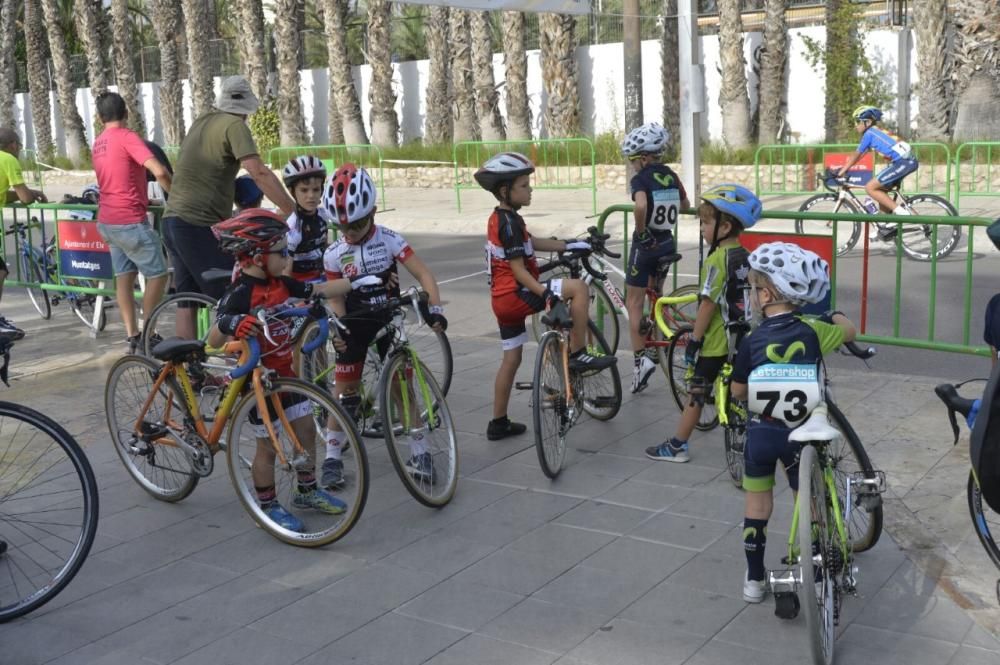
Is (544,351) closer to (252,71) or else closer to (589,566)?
(589,566)

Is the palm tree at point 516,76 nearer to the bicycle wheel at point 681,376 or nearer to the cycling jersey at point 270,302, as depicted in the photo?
the bicycle wheel at point 681,376

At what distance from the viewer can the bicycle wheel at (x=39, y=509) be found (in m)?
4.89

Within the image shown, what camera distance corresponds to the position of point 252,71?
97.5 ft

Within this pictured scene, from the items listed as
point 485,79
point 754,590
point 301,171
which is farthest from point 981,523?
point 485,79

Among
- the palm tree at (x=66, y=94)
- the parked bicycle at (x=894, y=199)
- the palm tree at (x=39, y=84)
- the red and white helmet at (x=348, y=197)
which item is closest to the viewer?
the red and white helmet at (x=348, y=197)

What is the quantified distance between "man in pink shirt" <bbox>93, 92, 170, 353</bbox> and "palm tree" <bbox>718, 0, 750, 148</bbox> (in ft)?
51.3

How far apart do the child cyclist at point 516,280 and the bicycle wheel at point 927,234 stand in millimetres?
2506

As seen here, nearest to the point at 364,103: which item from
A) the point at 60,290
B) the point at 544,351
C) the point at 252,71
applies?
the point at 252,71

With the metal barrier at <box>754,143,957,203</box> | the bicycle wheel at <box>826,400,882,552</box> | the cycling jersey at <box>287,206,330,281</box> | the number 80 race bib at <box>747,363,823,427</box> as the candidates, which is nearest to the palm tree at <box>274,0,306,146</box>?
the metal barrier at <box>754,143,957,203</box>

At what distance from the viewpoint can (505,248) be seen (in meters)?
6.72

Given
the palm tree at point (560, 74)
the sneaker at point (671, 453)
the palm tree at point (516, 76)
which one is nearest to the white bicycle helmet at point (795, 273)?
the sneaker at point (671, 453)

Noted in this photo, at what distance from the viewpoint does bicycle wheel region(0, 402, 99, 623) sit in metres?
4.89

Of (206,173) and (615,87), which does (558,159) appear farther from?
(206,173)

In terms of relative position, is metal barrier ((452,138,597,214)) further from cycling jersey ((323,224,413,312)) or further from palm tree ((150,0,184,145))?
cycling jersey ((323,224,413,312))
